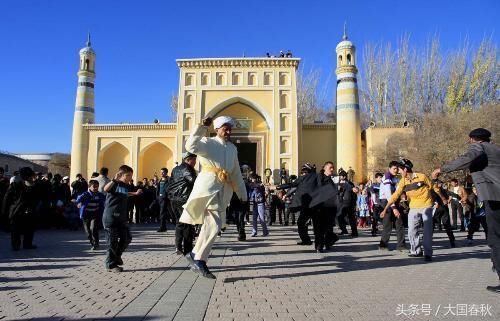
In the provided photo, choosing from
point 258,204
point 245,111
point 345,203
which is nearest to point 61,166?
point 245,111

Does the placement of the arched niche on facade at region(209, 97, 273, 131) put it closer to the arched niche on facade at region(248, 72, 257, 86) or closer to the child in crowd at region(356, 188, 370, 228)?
the arched niche on facade at region(248, 72, 257, 86)

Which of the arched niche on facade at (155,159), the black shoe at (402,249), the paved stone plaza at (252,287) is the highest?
the arched niche on facade at (155,159)

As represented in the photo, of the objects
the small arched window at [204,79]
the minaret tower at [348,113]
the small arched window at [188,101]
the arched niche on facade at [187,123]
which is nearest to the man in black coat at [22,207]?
the arched niche on facade at [187,123]

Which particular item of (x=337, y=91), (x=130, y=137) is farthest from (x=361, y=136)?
(x=130, y=137)

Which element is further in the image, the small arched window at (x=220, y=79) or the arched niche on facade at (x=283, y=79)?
the small arched window at (x=220, y=79)

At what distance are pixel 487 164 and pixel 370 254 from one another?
3252mm

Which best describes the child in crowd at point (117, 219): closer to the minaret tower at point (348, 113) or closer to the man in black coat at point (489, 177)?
the man in black coat at point (489, 177)

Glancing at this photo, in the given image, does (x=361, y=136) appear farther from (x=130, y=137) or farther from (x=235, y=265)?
(x=235, y=265)

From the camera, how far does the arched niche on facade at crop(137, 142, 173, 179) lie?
29859 millimetres

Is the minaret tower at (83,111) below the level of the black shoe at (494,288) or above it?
above

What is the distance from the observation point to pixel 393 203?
7629mm

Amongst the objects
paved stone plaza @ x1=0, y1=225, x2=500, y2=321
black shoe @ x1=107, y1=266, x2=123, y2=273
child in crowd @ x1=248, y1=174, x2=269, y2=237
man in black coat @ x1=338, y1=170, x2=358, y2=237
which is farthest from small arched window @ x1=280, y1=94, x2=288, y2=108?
black shoe @ x1=107, y1=266, x2=123, y2=273

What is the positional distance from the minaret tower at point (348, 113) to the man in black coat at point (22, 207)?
69.2ft

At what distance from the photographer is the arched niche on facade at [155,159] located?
2986cm
